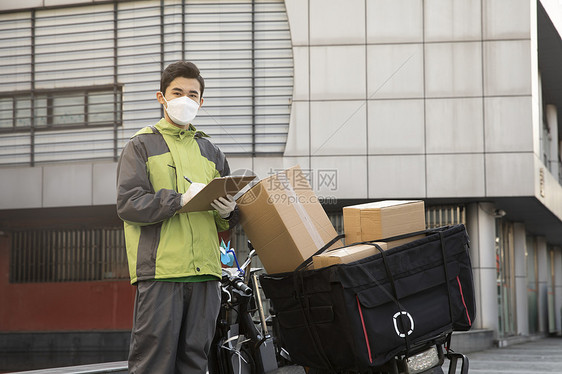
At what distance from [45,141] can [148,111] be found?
2451 millimetres

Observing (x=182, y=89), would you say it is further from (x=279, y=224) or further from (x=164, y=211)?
(x=279, y=224)

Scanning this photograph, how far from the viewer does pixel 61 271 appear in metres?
15.3

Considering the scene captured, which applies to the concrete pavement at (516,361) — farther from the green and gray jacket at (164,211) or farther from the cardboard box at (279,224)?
the green and gray jacket at (164,211)

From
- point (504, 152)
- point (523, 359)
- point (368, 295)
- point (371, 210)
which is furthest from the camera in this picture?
point (504, 152)

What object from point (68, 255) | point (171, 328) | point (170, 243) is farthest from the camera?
point (68, 255)

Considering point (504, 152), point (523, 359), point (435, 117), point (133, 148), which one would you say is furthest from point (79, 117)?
point (133, 148)

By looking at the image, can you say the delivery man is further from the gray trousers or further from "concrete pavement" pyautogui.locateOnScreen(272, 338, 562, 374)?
"concrete pavement" pyautogui.locateOnScreen(272, 338, 562, 374)

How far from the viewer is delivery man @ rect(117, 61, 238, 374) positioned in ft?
9.84

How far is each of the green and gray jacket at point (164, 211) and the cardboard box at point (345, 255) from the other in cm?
47

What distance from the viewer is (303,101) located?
1356 cm

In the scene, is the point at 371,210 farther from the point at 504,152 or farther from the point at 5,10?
the point at 5,10

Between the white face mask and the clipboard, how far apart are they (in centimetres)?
45

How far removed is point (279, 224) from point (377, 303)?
0.58 meters

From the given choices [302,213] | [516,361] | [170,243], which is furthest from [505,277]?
[170,243]
